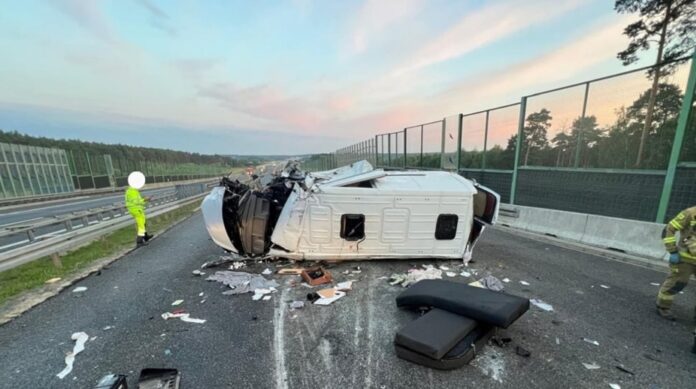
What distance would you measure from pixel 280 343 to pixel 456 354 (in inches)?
63.6

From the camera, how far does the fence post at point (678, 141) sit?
4.41 metres

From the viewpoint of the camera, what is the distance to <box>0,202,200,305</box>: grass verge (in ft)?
12.8

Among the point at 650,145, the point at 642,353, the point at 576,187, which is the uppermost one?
the point at 650,145

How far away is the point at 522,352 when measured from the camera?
94.4 inches

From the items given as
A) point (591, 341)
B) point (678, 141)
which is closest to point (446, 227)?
point (591, 341)

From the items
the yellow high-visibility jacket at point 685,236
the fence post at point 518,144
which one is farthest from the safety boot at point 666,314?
the fence post at point 518,144

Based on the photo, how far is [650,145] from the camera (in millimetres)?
5059

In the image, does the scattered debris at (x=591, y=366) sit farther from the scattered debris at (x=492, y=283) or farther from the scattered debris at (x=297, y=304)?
the scattered debris at (x=297, y=304)

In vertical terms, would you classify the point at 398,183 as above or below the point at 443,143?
below

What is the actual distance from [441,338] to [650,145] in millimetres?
6150

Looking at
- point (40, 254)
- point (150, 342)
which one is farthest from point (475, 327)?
point (40, 254)

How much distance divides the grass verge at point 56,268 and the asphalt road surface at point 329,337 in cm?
71

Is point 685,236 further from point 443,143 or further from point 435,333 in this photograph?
point 443,143

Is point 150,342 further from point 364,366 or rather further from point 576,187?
point 576,187
